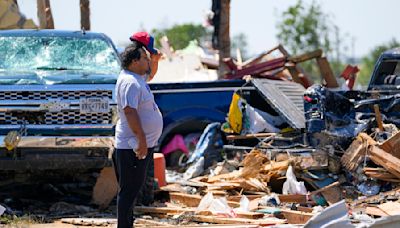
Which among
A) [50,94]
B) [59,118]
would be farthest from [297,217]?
[50,94]

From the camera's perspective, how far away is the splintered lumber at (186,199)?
34.1 ft

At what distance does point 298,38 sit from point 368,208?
101ft

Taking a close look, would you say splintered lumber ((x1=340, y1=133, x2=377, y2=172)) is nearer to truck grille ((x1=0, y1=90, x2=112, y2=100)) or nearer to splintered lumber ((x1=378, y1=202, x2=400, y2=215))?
splintered lumber ((x1=378, y1=202, x2=400, y2=215))

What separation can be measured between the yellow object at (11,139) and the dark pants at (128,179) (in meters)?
2.78

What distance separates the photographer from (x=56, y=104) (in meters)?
9.91

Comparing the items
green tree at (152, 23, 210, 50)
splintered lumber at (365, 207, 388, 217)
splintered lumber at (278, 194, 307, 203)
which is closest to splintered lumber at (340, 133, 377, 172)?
splintered lumber at (278, 194, 307, 203)

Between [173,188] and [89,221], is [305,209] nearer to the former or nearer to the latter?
[173,188]

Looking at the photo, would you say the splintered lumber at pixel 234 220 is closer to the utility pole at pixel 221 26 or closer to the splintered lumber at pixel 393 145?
the splintered lumber at pixel 393 145

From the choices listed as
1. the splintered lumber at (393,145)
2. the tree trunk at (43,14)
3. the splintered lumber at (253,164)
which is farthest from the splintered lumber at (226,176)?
the tree trunk at (43,14)

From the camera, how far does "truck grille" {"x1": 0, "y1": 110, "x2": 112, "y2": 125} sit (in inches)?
390

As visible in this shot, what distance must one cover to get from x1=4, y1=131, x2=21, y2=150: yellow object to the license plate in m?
0.85

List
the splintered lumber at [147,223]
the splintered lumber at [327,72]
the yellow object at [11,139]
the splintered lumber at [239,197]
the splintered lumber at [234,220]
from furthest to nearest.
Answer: the splintered lumber at [327,72]
the splintered lumber at [239,197]
the yellow object at [11,139]
the splintered lumber at [147,223]
the splintered lumber at [234,220]

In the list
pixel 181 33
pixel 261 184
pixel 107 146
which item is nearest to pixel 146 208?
pixel 107 146

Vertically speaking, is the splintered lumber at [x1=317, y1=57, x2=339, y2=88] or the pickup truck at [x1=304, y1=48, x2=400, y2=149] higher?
the pickup truck at [x1=304, y1=48, x2=400, y2=149]
